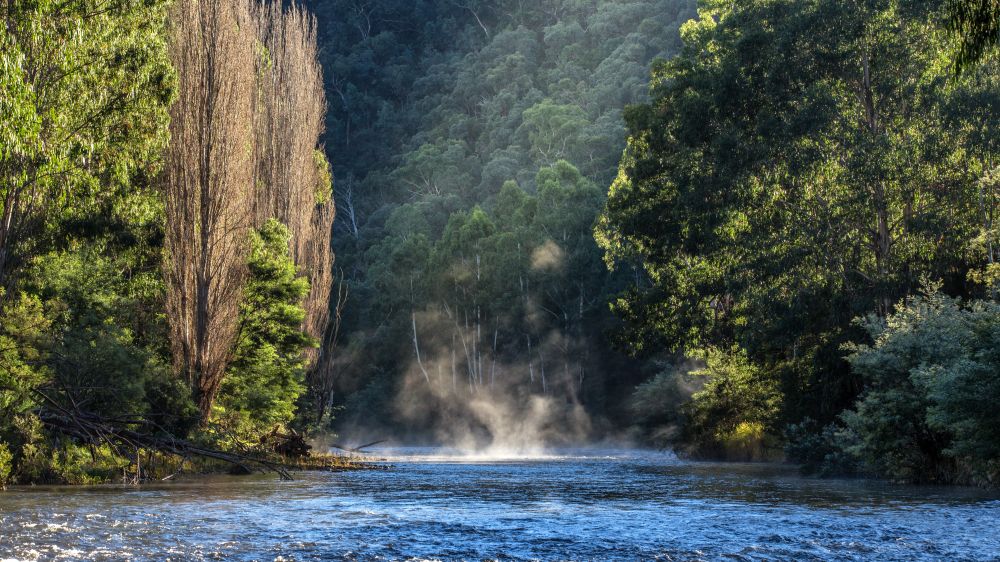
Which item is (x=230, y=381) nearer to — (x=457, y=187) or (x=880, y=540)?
(x=880, y=540)

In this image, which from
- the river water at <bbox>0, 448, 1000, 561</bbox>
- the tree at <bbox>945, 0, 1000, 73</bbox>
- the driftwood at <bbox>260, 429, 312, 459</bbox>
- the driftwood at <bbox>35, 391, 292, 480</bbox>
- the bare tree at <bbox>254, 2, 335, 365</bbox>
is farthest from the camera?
the bare tree at <bbox>254, 2, 335, 365</bbox>

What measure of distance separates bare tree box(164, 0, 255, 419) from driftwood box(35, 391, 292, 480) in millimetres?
3697

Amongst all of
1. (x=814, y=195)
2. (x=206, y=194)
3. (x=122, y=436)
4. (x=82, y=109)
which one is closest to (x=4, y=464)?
(x=122, y=436)

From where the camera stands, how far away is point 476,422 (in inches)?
2995

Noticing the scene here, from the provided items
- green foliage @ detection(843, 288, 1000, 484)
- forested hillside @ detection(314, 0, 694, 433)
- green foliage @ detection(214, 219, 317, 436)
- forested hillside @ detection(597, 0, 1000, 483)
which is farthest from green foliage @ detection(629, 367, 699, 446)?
green foliage @ detection(843, 288, 1000, 484)

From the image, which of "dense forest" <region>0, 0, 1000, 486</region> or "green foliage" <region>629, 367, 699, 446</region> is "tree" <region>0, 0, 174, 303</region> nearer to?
"dense forest" <region>0, 0, 1000, 486</region>

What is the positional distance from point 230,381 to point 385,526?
16413mm

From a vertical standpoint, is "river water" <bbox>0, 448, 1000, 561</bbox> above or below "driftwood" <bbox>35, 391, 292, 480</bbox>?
below

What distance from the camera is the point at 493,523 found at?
1428 centimetres

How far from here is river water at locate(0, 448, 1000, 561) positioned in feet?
37.3

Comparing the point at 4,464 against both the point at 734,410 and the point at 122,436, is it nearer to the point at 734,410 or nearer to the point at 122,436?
the point at 122,436

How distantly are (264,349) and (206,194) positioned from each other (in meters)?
4.88

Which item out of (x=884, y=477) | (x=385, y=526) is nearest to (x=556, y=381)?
(x=884, y=477)

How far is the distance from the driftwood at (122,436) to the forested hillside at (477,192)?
23.3 m
